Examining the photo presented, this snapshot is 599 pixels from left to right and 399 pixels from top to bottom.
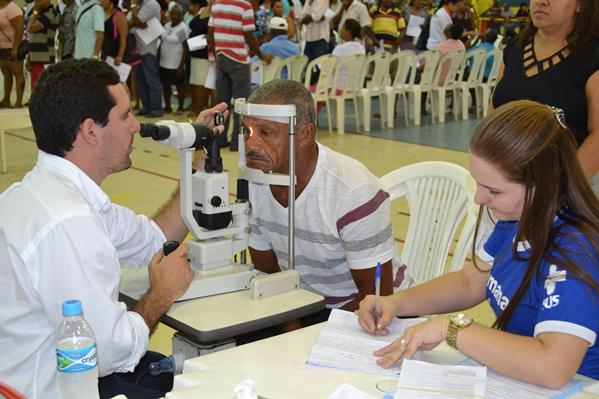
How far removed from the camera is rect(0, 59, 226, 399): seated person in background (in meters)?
1.68

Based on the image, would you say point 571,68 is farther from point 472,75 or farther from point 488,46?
point 488,46

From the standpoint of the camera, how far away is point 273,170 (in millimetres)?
2385

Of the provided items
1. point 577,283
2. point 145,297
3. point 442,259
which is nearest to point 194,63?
point 442,259

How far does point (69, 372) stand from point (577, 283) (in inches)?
39.2

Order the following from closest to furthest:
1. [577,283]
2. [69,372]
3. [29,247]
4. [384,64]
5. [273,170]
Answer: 1. [69,372]
2. [577,283]
3. [29,247]
4. [273,170]
5. [384,64]

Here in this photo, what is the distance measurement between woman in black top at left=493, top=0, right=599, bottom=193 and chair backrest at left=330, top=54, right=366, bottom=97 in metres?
5.59

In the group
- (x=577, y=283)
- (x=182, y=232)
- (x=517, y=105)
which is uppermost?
(x=517, y=105)

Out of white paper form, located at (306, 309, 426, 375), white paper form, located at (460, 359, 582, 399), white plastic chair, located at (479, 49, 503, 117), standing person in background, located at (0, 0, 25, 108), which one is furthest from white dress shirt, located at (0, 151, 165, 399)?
white plastic chair, located at (479, 49, 503, 117)

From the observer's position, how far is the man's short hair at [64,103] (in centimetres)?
189

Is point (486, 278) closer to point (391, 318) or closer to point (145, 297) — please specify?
point (391, 318)

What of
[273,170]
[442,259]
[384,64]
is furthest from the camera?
[384,64]

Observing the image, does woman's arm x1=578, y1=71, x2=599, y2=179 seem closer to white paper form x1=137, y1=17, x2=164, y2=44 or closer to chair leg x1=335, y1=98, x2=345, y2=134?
chair leg x1=335, y1=98, x2=345, y2=134

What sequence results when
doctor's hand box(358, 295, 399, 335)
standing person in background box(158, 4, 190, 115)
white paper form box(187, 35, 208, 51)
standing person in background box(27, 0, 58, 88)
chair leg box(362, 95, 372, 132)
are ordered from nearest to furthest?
doctor's hand box(358, 295, 399, 335), white paper form box(187, 35, 208, 51), chair leg box(362, 95, 372, 132), standing person in background box(158, 4, 190, 115), standing person in background box(27, 0, 58, 88)

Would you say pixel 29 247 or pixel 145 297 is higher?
pixel 29 247
